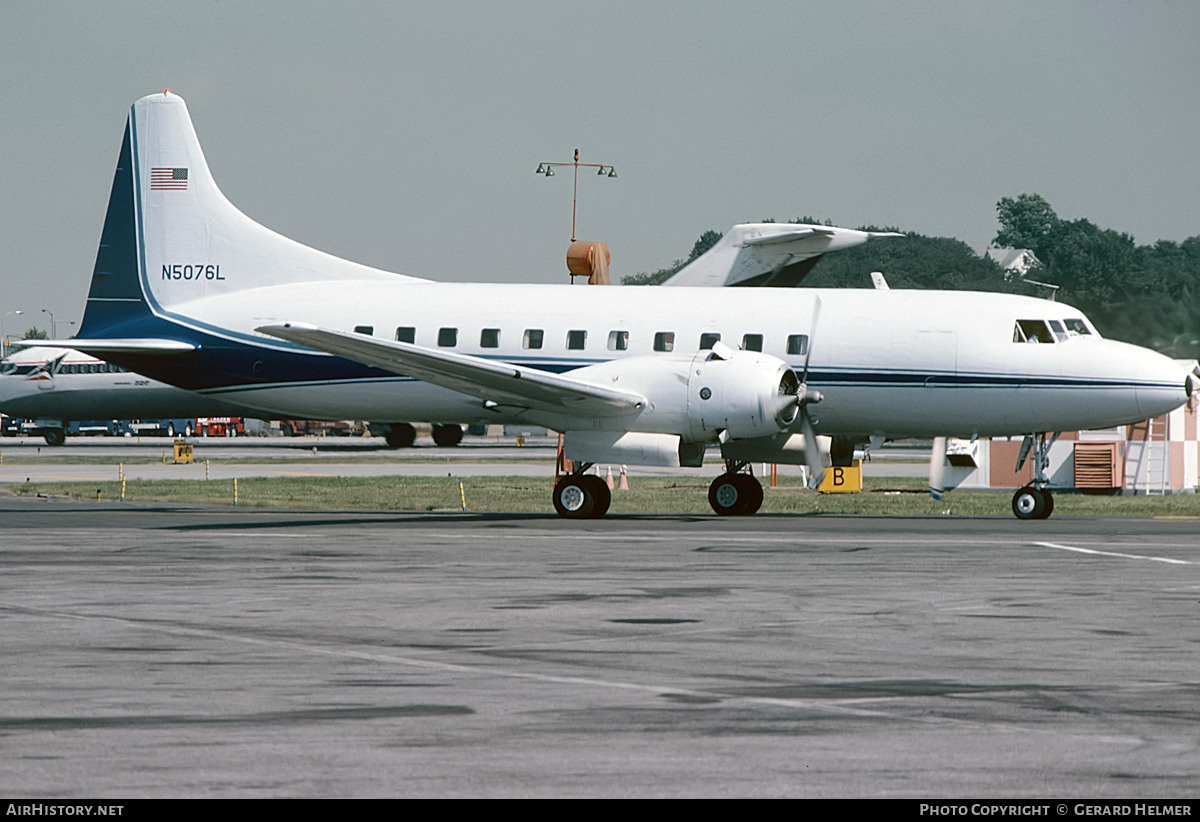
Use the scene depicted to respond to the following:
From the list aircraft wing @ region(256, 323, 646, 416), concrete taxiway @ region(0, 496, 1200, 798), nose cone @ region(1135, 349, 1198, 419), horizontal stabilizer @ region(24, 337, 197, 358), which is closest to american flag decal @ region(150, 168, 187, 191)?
horizontal stabilizer @ region(24, 337, 197, 358)

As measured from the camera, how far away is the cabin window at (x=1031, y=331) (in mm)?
26859

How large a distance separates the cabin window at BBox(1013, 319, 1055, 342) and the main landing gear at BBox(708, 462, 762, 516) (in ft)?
19.3

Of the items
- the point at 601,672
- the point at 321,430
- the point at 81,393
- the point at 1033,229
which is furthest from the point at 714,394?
the point at 1033,229

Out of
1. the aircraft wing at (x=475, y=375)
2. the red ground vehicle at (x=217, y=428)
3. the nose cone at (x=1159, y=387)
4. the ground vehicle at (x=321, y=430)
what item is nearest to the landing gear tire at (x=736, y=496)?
the aircraft wing at (x=475, y=375)

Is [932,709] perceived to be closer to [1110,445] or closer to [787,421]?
[787,421]

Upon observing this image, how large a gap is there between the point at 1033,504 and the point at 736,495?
5.81 metres

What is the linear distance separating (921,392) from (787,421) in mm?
2957

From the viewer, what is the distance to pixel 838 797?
6750 millimetres

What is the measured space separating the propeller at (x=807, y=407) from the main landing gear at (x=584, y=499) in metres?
3.94

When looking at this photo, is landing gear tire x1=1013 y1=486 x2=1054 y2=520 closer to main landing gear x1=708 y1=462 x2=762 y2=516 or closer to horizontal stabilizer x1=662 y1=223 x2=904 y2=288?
main landing gear x1=708 y1=462 x2=762 y2=516

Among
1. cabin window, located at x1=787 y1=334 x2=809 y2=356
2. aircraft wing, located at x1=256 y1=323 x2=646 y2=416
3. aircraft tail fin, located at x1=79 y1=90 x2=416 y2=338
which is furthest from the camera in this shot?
aircraft tail fin, located at x1=79 y1=90 x2=416 y2=338

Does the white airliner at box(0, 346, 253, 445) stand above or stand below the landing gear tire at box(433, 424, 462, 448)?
above

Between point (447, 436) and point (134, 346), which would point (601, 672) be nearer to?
point (134, 346)

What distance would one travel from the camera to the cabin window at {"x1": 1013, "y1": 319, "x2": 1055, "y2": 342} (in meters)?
26.9
